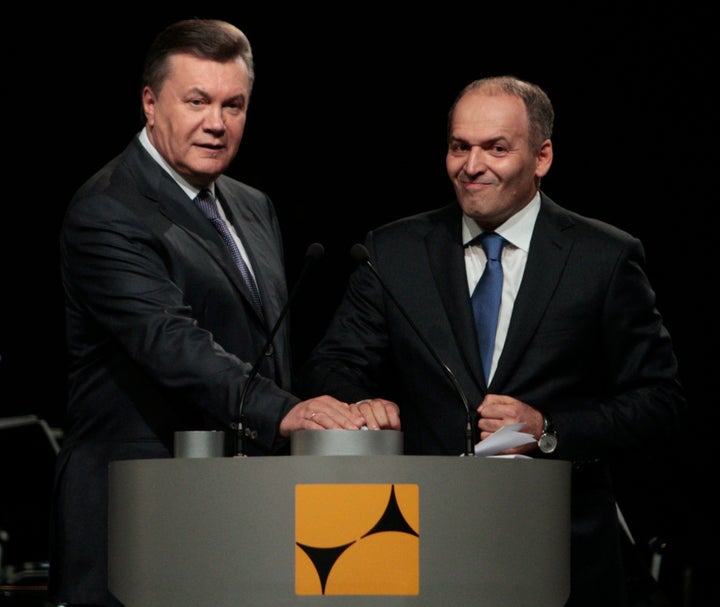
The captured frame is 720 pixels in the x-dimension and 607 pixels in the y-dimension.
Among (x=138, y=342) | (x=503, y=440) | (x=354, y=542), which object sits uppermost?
(x=138, y=342)

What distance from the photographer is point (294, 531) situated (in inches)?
76.4

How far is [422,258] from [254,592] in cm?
110

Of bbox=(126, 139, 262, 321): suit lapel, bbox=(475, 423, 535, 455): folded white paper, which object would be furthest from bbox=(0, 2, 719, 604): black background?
bbox=(475, 423, 535, 455): folded white paper

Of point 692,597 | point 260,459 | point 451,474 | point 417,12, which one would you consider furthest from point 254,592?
point 692,597

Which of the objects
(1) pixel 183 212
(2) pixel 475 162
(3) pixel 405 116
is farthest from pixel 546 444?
(3) pixel 405 116

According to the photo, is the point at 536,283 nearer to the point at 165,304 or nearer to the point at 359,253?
the point at 359,253

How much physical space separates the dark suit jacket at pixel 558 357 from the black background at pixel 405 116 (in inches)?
74.6

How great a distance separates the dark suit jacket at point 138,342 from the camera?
251 cm

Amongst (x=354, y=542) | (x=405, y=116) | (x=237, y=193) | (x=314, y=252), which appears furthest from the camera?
(x=405, y=116)

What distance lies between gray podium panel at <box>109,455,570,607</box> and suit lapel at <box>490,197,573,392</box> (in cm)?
63

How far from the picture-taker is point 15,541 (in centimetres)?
548

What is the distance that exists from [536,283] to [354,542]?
993 mm

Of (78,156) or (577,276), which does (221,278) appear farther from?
(78,156)

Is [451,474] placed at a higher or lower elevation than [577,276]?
lower
